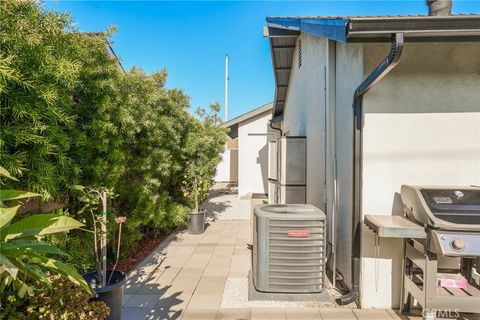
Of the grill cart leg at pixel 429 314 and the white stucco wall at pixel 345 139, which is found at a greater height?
the white stucco wall at pixel 345 139

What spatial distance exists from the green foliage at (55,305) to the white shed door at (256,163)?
11.2 m

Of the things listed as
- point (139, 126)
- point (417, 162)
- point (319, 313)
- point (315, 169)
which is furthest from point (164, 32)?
point (319, 313)

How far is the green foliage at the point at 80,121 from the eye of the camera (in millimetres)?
2434

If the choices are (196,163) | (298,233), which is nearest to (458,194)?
(298,233)

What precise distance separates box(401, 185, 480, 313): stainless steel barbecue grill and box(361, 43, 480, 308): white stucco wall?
26 centimetres

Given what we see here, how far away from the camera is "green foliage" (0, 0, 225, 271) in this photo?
95.8 inches

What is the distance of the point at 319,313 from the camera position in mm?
3529

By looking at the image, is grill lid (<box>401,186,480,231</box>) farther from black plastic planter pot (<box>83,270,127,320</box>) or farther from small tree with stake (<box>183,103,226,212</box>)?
small tree with stake (<box>183,103,226,212</box>)

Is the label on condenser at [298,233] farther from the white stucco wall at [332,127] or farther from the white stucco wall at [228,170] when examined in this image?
the white stucco wall at [228,170]

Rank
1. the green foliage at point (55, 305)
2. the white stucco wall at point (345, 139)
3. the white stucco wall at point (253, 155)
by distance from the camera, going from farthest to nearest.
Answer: the white stucco wall at point (253, 155), the white stucco wall at point (345, 139), the green foliage at point (55, 305)

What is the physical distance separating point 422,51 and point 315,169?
282cm

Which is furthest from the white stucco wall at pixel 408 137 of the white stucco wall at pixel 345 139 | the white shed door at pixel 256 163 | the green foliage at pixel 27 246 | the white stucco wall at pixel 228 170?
the white stucco wall at pixel 228 170

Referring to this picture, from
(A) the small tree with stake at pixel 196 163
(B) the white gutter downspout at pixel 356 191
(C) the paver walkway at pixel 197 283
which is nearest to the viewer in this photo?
(C) the paver walkway at pixel 197 283

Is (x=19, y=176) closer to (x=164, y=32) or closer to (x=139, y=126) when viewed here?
(x=139, y=126)
